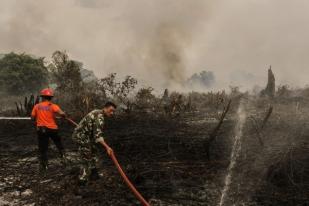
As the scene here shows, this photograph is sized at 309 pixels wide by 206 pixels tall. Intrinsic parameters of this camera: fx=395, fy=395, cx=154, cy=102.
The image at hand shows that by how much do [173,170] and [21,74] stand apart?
1461 inches

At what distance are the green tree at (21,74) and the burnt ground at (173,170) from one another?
30.2m

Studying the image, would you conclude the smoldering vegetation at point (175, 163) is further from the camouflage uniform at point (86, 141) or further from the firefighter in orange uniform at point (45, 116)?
the firefighter in orange uniform at point (45, 116)

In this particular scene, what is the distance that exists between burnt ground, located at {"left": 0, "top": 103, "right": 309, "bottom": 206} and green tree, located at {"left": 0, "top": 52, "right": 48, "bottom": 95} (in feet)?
99.0

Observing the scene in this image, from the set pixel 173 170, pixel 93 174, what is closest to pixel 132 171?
pixel 173 170

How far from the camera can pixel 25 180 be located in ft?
29.1

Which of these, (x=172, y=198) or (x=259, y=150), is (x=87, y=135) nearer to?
(x=172, y=198)

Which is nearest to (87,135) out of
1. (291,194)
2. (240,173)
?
(240,173)

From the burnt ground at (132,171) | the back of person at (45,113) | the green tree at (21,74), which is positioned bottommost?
the burnt ground at (132,171)

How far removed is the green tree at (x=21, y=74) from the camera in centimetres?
4288

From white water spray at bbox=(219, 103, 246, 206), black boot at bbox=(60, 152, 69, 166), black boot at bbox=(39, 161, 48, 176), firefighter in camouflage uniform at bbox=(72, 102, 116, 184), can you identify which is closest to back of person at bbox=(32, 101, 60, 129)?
black boot at bbox=(60, 152, 69, 166)

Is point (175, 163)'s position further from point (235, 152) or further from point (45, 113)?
point (45, 113)

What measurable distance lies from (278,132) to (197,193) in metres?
6.43

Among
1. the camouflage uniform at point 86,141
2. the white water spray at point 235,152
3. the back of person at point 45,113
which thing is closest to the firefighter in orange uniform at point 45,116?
the back of person at point 45,113

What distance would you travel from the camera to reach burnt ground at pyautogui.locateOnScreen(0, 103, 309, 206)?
7609mm
